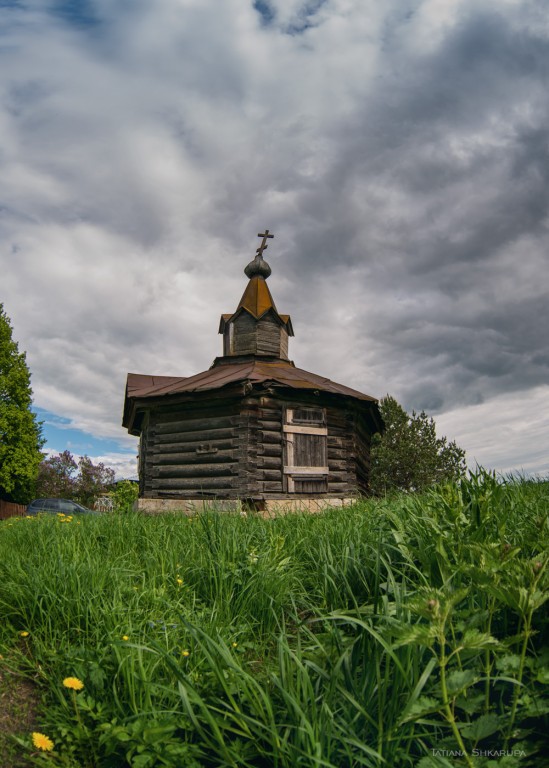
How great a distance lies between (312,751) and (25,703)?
193 cm

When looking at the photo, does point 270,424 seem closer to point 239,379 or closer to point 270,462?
point 270,462

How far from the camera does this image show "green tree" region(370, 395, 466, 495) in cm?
2773

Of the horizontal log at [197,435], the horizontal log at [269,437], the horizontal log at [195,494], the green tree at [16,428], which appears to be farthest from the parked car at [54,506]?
the horizontal log at [269,437]

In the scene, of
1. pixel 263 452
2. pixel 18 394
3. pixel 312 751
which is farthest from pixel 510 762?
pixel 18 394

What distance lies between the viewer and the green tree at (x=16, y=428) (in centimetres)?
2502

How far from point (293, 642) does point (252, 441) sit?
9.15 meters

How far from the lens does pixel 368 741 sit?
2.15 m

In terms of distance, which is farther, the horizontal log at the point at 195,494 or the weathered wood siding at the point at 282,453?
the weathered wood siding at the point at 282,453

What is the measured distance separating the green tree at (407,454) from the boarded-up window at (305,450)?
1417cm

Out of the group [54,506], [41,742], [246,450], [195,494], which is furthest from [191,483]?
[54,506]

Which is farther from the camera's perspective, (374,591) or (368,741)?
(374,591)

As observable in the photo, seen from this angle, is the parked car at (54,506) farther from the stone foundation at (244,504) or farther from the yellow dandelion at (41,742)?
the yellow dandelion at (41,742)

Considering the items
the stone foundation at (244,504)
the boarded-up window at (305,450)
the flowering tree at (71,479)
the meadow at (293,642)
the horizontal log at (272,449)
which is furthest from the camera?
the flowering tree at (71,479)

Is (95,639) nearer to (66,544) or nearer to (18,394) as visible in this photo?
(66,544)
